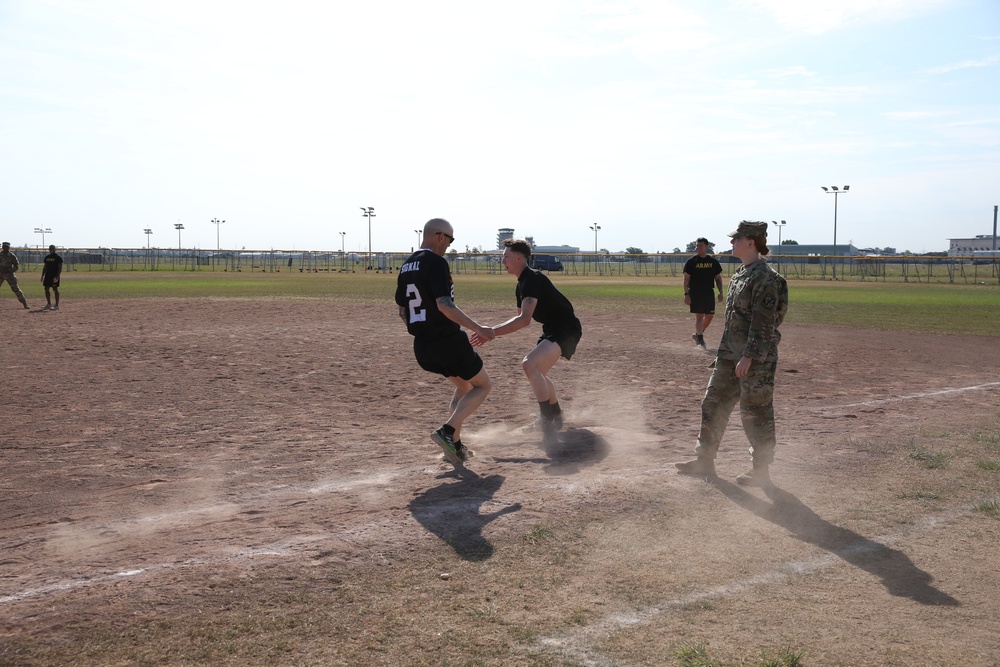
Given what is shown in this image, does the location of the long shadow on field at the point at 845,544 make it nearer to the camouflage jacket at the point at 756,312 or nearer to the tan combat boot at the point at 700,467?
the tan combat boot at the point at 700,467

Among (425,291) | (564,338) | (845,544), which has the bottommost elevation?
(845,544)

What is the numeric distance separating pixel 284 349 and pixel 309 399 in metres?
4.53

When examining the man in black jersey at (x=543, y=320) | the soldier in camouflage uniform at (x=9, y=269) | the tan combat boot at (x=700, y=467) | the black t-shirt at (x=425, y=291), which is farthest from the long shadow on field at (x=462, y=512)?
the soldier in camouflage uniform at (x=9, y=269)

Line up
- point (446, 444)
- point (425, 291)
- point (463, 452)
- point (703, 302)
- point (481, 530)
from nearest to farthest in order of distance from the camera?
1. point (481, 530)
2. point (425, 291)
3. point (446, 444)
4. point (463, 452)
5. point (703, 302)

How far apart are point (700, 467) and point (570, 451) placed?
4.09ft

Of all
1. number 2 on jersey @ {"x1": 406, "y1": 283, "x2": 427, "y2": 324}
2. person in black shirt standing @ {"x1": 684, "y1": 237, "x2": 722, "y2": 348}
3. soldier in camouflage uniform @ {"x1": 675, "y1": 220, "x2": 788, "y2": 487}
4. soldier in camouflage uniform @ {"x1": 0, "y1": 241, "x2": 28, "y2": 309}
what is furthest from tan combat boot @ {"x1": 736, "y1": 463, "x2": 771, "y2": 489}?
soldier in camouflage uniform @ {"x1": 0, "y1": 241, "x2": 28, "y2": 309}

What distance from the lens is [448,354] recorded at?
6.62 meters

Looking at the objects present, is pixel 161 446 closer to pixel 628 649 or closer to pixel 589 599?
pixel 589 599

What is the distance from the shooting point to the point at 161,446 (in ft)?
24.1

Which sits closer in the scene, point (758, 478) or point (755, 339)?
point (755, 339)

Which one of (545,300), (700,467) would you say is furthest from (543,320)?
(700,467)

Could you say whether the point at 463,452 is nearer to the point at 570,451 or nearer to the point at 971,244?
the point at 570,451

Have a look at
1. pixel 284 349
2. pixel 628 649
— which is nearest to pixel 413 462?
pixel 628 649

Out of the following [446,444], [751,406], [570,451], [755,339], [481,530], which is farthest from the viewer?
[570,451]
